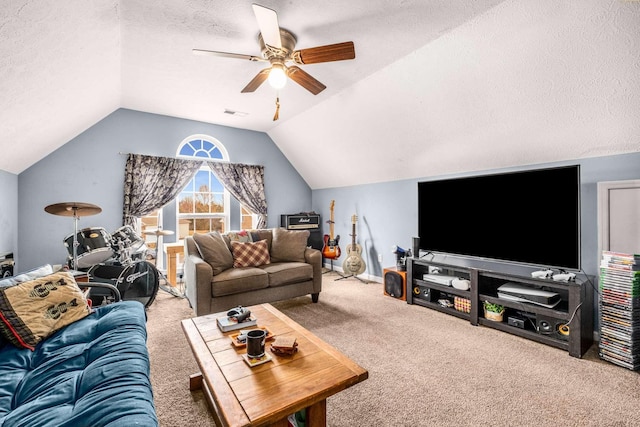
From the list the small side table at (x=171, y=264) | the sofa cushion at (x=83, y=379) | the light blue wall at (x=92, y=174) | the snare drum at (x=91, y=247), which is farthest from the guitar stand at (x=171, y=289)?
the sofa cushion at (x=83, y=379)

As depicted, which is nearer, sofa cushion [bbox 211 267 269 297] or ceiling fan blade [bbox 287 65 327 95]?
ceiling fan blade [bbox 287 65 327 95]

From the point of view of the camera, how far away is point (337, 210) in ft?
18.6

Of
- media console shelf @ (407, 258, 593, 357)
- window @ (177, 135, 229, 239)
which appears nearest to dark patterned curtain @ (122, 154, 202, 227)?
window @ (177, 135, 229, 239)

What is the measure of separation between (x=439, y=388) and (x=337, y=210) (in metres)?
3.98

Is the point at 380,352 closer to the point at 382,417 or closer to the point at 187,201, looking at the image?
the point at 382,417

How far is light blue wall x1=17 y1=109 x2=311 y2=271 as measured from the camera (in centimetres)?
379

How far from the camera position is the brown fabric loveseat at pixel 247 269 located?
2.99m

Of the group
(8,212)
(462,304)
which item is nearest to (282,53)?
(462,304)

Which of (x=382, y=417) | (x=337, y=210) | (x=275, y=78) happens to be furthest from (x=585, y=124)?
(x=337, y=210)

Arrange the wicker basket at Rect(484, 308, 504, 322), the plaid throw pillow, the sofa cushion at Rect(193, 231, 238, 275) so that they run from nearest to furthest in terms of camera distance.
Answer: the wicker basket at Rect(484, 308, 504, 322), the sofa cushion at Rect(193, 231, 238, 275), the plaid throw pillow

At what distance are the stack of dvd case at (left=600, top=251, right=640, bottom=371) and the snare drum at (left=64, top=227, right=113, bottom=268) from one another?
474 centimetres

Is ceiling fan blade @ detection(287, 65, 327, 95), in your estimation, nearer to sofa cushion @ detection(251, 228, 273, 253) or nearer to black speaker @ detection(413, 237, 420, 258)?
sofa cushion @ detection(251, 228, 273, 253)

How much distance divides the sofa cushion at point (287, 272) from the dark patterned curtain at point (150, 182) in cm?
226

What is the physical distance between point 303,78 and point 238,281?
2.13 metres
